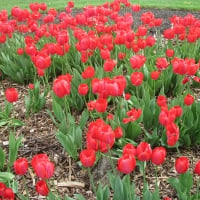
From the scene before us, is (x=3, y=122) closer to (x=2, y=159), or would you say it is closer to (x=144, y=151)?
(x=2, y=159)

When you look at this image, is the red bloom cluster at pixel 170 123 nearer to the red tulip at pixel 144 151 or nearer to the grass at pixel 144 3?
the red tulip at pixel 144 151

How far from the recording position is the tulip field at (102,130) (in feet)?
7.98

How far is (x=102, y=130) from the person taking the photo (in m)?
2.29

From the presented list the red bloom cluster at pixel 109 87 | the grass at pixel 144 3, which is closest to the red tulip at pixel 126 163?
the red bloom cluster at pixel 109 87

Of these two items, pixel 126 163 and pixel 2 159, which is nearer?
pixel 126 163

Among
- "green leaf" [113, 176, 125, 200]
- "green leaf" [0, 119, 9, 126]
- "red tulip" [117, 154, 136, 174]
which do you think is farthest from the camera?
"green leaf" [0, 119, 9, 126]

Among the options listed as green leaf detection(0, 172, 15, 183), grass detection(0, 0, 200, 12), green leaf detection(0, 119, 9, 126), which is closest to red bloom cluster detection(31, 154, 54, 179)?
green leaf detection(0, 172, 15, 183)

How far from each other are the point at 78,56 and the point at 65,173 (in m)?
2.06

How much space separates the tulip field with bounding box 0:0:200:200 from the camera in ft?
7.98

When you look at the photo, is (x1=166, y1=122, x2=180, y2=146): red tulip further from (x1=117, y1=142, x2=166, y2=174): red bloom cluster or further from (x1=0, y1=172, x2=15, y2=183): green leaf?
(x1=0, y1=172, x2=15, y2=183): green leaf

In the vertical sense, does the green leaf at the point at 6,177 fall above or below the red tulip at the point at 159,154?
below

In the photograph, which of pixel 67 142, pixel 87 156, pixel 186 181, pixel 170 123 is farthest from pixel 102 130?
pixel 67 142

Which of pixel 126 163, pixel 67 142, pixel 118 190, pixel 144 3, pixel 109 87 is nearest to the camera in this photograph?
pixel 126 163

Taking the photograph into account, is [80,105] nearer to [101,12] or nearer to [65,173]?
[65,173]
